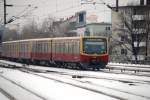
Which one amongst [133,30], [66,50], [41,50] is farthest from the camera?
[133,30]

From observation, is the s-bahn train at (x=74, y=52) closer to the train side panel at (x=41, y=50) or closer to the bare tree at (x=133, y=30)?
the train side panel at (x=41, y=50)

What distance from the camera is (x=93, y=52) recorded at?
1551 inches

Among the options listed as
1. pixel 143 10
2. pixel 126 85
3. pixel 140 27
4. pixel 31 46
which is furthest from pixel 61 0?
pixel 126 85

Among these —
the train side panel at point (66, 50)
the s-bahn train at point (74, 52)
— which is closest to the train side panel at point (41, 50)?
the s-bahn train at point (74, 52)

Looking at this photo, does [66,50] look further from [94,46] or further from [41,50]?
[41,50]

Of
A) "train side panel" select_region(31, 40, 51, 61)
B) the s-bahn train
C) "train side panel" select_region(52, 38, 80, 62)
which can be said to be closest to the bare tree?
"train side panel" select_region(31, 40, 51, 61)

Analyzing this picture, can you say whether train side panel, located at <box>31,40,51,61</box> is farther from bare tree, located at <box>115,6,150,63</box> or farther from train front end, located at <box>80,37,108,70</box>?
bare tree, located at <box>115,6,150,63</box>

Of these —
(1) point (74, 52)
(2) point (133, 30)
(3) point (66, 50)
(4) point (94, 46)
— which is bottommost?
(1) point (74, 52)

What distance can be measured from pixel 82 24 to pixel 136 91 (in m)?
114

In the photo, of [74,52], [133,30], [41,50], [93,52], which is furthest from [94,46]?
[133,30]

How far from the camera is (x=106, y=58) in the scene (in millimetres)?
39719

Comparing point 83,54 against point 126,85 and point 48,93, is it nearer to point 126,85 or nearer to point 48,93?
point 126,85

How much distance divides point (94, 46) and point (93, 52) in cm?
51

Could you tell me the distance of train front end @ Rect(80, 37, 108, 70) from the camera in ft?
127
